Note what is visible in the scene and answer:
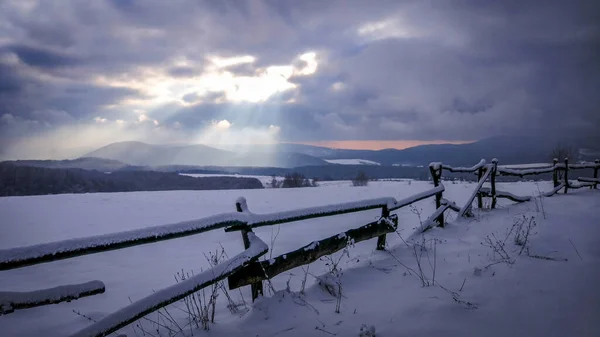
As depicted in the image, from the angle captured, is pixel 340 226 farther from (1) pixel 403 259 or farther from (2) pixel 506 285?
(2) pixel 506 285

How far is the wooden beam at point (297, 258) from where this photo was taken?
365cm

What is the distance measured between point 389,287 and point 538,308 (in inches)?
61.7

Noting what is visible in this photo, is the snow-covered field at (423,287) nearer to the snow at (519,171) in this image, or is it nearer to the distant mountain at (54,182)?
the snow at (519,171)

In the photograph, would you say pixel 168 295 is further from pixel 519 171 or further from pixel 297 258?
pixel 519 171

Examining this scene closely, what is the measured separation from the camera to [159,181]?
92.7 metres

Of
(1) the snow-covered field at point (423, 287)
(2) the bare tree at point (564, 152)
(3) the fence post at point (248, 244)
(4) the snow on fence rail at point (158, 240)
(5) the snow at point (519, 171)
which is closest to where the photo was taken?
(4) the snow on fence rail at point (158, 240)

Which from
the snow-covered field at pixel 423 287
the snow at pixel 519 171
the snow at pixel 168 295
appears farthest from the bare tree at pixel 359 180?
the snow at pixel 168 295

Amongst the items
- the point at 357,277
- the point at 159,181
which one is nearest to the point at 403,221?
the point at 357,277

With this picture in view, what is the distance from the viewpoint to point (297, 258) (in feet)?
13.7

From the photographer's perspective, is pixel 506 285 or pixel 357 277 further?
pixel 357 277

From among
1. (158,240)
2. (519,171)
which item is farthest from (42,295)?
(519,171)

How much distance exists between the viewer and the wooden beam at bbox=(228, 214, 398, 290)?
3.65 metres

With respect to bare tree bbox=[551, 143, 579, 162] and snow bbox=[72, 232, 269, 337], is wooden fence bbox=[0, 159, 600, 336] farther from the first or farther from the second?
bare tree bbox=[551, 143, 579, 162]

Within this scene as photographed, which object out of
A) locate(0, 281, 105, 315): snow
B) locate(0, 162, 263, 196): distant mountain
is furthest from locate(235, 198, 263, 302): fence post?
locate(0, 162, 263, 196): distant mountain
